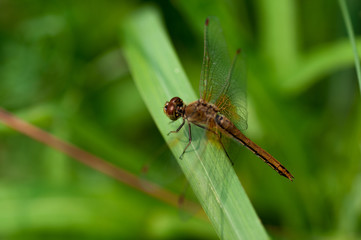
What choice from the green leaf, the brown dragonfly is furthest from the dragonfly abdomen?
the green leaf

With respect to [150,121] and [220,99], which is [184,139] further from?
[150,121]

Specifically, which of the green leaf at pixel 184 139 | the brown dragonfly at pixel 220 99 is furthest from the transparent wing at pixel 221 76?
the green leaf at pixel 184 139

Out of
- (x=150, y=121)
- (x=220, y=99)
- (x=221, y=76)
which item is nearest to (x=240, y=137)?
(x=220, y=99)

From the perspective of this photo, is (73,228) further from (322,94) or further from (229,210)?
(322,94)

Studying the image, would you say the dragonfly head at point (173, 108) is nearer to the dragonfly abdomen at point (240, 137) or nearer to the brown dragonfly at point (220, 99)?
the brown dragonfly at point (220, 99)

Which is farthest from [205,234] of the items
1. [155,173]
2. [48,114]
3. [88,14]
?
[88,14]

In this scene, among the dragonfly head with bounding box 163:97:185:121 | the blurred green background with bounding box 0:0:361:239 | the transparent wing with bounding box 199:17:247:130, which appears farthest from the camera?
the blurred green background with bounding box 0:0:361:239

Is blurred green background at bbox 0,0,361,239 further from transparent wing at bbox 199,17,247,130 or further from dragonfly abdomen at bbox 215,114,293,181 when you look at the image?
transparent wing at bbox 199,17,247,130
